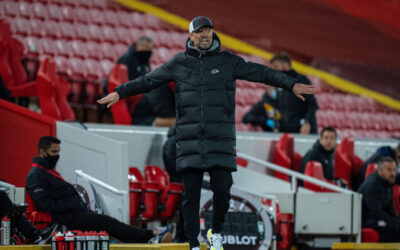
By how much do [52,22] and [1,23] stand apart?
2737mm

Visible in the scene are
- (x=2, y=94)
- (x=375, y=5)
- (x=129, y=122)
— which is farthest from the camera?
(x=375, y=5)

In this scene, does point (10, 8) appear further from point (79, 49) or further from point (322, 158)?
point (322, 158)

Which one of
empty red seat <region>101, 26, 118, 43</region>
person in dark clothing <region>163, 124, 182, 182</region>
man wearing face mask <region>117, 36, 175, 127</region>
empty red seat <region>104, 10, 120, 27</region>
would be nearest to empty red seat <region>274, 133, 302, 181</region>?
man wearing face mask <region>117, 36, 175, 127</region>

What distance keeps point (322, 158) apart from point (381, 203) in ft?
2.25

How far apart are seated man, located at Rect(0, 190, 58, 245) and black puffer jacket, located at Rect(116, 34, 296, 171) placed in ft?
3.25

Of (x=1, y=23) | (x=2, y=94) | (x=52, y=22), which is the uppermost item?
(x=52, y=22)

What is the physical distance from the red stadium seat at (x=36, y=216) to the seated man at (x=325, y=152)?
2.63m

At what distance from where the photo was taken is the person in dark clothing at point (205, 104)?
421 centimetres

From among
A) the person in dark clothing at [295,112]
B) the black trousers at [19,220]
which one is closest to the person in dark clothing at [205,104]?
the black trousers at [19,220]

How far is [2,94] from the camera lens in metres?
6.60

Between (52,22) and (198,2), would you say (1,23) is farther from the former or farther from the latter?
(198,2)

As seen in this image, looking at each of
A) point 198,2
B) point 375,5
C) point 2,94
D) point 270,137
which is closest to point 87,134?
point 2,94

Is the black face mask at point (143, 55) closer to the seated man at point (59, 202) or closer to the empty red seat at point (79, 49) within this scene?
the seated man at point (59, 202)

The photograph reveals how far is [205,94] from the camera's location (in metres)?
4.23
